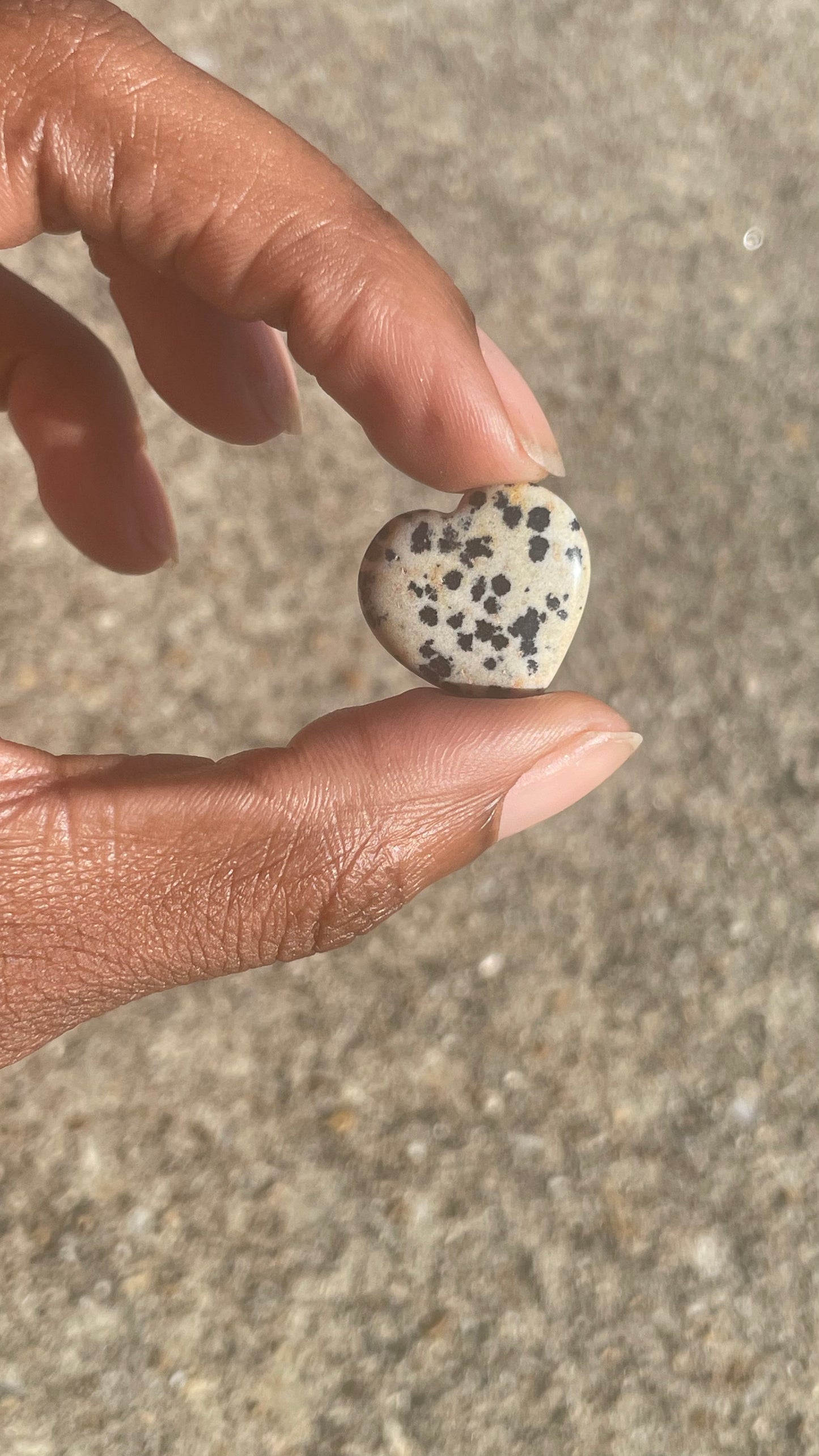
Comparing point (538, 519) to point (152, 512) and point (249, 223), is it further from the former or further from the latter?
point (152, 512)

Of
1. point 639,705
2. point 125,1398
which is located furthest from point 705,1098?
point 125,1398

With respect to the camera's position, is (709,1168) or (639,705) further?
(639,705)

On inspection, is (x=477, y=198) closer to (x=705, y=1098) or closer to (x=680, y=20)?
(x=680, y=20)

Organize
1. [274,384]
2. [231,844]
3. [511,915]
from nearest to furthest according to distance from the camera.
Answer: [231,844] → [274,384] → [511,915]

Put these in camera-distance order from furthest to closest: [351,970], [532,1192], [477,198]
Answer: [477,198] → [351,970] → [532,1192]

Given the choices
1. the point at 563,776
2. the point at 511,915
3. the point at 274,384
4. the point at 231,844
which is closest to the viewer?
the point at 231,844

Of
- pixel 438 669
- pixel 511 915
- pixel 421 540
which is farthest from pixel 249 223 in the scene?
pixel 511 915

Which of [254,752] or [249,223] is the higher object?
[249,223]
